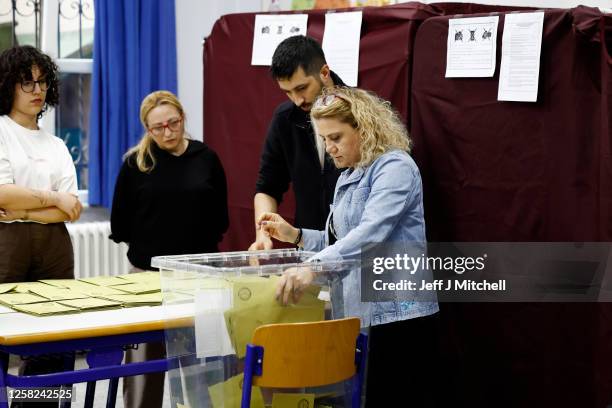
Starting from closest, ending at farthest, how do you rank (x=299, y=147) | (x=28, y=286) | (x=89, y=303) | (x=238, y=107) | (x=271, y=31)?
(x=89, y=303) → (x=28, y=286) → (x=299, y=147) → (x=271, y=31) → (x=238, y=107)

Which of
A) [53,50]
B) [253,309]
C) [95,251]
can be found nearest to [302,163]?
[253,309]

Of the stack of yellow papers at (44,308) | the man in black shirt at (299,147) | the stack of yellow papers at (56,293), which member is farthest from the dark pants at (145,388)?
the stack of yellow papers at (44,308)

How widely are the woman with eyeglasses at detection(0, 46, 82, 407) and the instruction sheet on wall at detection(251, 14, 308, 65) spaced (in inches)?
37.5

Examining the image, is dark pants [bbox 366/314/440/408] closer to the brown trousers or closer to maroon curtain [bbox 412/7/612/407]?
maroon curtain [bbox 412/7/612/407]

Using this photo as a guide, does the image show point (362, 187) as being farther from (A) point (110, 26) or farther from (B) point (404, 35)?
(A) point (110, 26)

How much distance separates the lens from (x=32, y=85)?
10.8ft

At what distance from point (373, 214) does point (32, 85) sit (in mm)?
1633

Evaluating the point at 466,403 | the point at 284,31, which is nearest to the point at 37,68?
the point at 284,31

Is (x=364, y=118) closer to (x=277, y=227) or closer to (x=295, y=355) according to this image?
(x=277, y=227)

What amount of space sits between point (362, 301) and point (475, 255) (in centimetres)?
80

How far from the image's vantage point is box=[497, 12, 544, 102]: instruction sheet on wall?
9.08 ft

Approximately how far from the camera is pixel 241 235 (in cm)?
415

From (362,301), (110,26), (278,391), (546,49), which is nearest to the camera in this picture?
(278,391)

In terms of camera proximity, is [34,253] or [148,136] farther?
[148,136]
